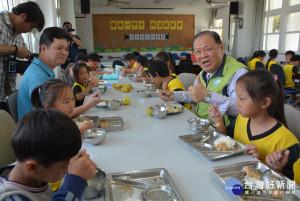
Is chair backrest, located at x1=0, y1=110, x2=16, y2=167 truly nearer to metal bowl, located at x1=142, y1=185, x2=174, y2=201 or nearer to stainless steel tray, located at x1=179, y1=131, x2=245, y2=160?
metal bowl, located at x1=142, y1=185, x2=174, y2=201

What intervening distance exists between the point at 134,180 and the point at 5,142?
767 mm

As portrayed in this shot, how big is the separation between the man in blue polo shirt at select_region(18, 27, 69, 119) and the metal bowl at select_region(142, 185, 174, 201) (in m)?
1.15

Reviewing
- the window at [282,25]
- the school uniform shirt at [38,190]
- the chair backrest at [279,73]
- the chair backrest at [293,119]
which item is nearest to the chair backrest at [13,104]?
the school uniform shirt at [38,190]

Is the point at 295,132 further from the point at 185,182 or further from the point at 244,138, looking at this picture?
the point at 185,182

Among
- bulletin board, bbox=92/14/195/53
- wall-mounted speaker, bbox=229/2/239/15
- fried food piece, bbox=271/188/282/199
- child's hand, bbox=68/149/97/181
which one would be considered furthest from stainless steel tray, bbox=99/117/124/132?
bulletin board, bbox=92/14/195/53

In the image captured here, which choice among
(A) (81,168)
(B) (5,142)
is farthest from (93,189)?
(B) (5,142)

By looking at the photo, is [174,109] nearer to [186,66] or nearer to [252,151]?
[252,151]

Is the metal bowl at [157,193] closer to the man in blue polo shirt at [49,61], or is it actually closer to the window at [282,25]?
the man in blue polo shirt at [49,61]

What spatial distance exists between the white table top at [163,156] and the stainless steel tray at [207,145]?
0.02m

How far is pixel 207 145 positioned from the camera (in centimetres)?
113

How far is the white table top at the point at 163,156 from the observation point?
32.1 inches

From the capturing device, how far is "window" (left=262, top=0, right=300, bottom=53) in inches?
265

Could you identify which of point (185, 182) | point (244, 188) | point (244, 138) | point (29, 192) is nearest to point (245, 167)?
point (244, 188)

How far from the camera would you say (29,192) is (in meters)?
0.68
